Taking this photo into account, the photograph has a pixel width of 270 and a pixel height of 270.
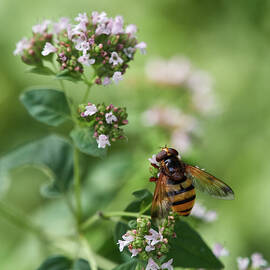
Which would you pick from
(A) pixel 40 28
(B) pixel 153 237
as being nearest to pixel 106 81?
(A) pixel 40 28

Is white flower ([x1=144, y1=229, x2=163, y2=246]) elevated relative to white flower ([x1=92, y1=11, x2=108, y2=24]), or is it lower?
lower


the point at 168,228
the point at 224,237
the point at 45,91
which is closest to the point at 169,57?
the point at 224,237

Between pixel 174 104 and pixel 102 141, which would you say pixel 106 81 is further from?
pixel 174 104

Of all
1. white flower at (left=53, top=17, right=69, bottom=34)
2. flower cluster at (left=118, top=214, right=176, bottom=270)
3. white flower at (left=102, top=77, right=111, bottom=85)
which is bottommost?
flower cluster at (left=118, top=214, right=176, bottom=270)

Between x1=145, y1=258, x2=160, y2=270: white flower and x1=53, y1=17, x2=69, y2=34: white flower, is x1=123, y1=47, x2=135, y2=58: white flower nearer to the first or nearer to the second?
x1=53, y1=17, x2=69, y2=34: white flower

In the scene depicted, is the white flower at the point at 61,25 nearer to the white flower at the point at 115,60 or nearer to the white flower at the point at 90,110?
the white flower at the point at 115,60

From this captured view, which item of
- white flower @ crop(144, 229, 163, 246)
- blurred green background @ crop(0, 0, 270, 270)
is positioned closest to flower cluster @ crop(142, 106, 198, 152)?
blurred green background @ crop(0, 0, 270, 270)

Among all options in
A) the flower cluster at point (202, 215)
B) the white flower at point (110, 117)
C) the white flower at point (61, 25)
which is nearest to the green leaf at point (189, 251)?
the flower cluster at point (202, 215)
